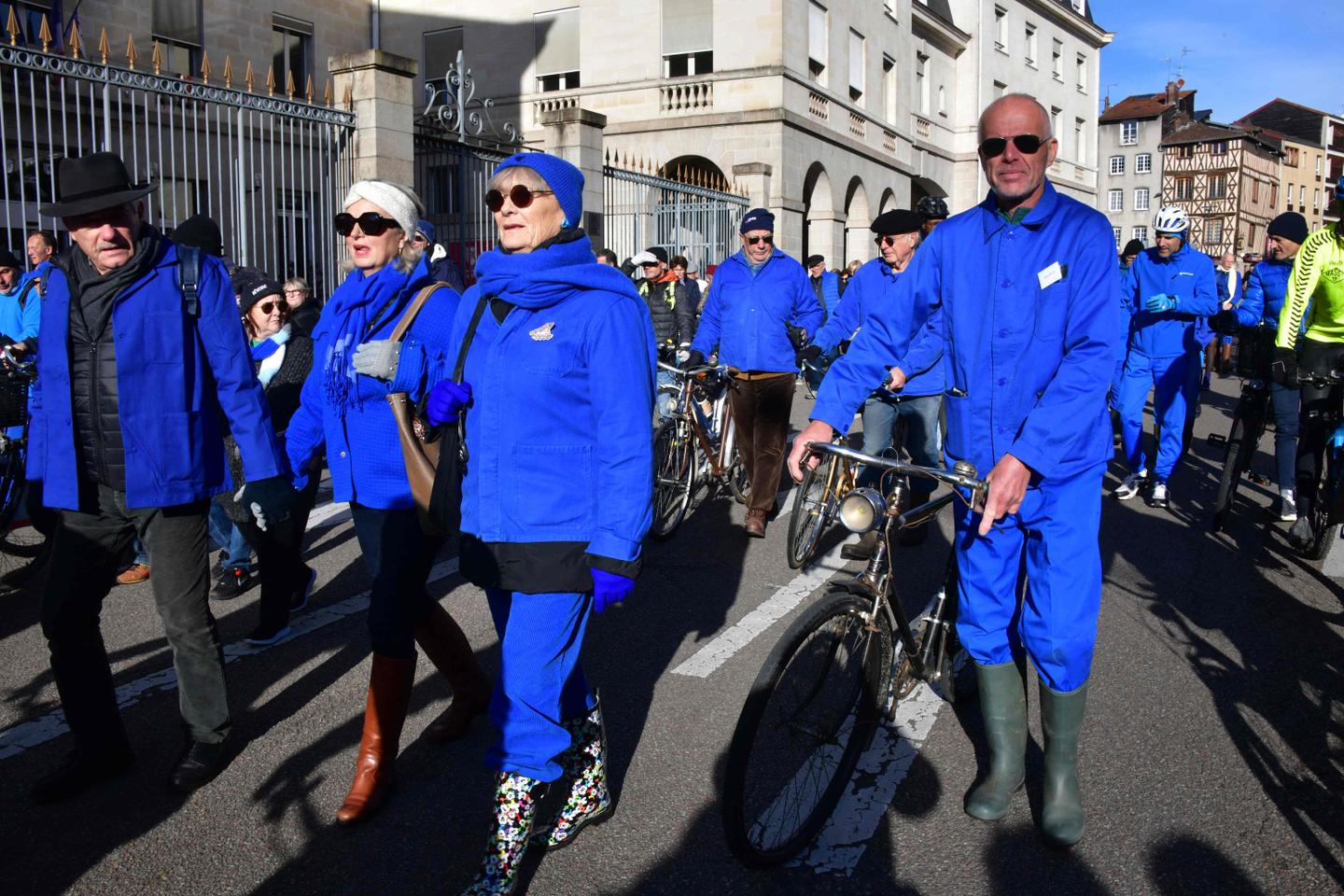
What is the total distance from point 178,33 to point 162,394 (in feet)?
65.5

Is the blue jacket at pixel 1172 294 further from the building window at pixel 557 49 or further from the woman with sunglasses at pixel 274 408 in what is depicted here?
the building window at pixel 557 49

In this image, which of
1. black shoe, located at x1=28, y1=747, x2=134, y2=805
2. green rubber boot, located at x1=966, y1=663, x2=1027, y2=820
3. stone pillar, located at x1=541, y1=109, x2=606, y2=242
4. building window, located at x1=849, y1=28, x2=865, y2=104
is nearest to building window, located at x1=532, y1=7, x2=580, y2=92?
building window, located at x1=849, y1=28, x2=865, y2=104

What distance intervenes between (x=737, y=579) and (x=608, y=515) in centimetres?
361

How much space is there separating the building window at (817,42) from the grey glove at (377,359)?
25.0 m

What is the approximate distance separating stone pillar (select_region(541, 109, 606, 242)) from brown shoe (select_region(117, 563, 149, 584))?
10901mm

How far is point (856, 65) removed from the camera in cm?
2961

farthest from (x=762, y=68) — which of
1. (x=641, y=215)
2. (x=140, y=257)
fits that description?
(x=140, y=257)

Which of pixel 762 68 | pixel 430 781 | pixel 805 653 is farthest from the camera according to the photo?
pixel 762 68

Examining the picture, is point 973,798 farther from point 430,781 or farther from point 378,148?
point 378,148

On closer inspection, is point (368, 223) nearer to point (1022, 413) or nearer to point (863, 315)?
point (1022, 413)

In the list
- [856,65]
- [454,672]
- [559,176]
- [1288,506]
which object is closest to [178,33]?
[856,65]

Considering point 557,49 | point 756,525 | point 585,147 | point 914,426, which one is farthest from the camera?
point 557,49

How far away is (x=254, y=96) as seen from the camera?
1144cm

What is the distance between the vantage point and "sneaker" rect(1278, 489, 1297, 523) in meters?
7.91
